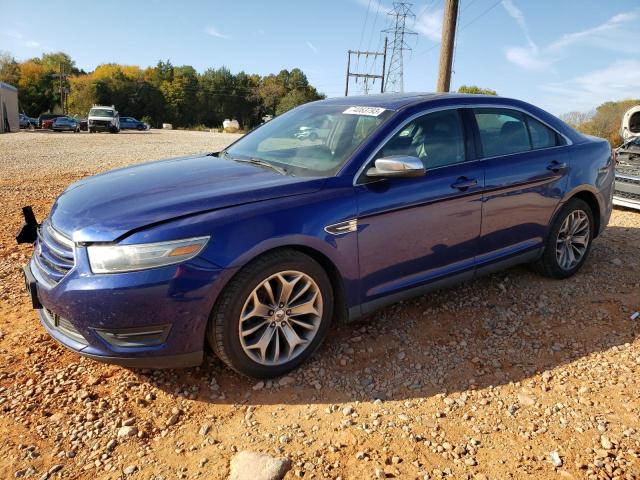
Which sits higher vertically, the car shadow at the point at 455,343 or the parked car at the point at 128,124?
the parked car at the point at 128,124

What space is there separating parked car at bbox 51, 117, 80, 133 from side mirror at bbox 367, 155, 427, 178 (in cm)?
4405

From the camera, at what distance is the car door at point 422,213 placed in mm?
3088

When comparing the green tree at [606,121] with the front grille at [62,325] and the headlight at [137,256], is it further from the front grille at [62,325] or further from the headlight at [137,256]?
the front grille at [62,325]

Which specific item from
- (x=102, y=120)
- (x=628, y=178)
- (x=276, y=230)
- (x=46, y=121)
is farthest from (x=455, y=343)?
(x=46, y=121)

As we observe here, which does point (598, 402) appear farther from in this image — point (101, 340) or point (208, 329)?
point (101, 340)

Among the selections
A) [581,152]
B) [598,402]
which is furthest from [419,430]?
[581,152]

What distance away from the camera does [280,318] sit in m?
2.85

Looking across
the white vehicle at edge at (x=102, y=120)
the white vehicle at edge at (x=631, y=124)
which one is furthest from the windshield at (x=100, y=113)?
the white vehicle at edge at (x=631, y=124)

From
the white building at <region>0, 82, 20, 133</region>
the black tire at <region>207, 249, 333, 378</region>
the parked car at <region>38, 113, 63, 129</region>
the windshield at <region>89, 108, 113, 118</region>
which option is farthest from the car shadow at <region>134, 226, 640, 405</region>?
the parked car at <region>38, 113, 63, 129</region>

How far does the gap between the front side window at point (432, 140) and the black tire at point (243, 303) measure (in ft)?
3.22

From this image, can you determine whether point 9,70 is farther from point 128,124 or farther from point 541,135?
point 541,135

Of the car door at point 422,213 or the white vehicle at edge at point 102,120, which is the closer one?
the car door at point 422,213

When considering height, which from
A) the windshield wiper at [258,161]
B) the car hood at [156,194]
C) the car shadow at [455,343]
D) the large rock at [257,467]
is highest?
the windshield wiper at [258,161]

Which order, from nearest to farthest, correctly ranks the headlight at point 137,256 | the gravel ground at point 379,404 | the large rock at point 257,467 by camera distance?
the large rock at point 257,467 < the gravel ground at point 379,404 < the headlight at point 137,256
